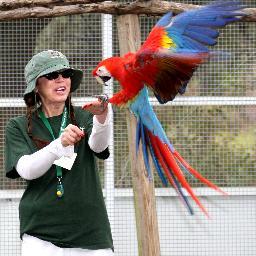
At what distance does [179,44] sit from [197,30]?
7cm

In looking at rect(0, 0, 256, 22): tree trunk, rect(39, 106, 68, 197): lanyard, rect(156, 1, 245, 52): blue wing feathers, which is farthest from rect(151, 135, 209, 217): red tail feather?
rect(0, 0, 256, 22): tree trunk

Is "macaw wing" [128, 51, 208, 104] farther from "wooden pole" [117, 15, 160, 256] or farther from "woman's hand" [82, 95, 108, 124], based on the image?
"wooden pole" [117, 15, 160, 256]

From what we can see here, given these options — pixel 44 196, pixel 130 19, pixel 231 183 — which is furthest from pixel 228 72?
pixel 44 196

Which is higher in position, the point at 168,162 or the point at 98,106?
the point at 98,106

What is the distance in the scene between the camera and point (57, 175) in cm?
200

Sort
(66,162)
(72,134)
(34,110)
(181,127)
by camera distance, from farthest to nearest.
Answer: (181,127) → (34,110) → (66,162) → (72,134)

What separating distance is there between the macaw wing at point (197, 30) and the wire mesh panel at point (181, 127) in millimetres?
1553

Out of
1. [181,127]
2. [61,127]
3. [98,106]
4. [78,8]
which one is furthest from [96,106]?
[181,127]


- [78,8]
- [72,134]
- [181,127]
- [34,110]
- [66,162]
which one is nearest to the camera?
[72,134]

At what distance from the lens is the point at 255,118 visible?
3287 millimetres

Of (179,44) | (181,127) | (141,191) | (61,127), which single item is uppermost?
(179,44)

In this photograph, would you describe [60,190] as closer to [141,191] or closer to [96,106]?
[96,106]

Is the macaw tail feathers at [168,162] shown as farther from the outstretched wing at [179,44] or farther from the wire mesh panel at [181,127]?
the wire mesh panel at [181,127]

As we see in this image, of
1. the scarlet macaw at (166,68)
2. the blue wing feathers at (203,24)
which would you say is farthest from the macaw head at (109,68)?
the blue wing feathers at (203,24)
